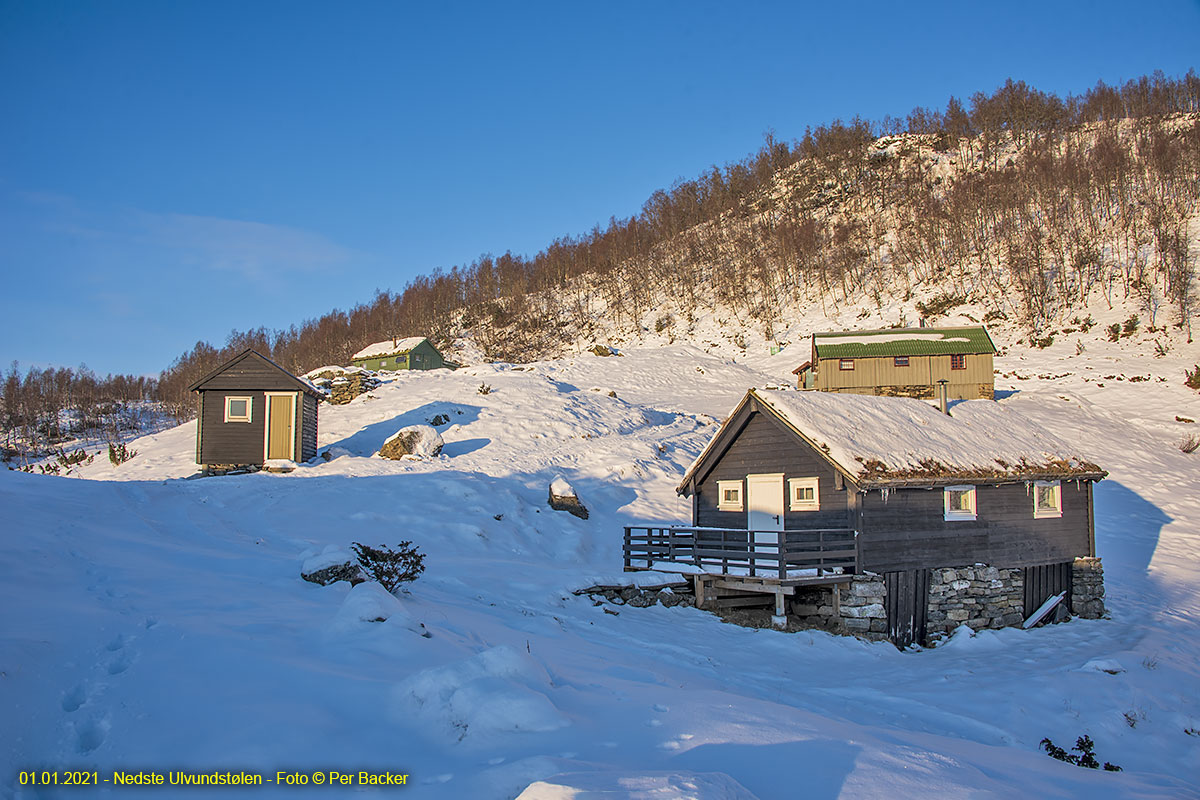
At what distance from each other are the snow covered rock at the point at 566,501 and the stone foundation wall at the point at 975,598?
41.9ft

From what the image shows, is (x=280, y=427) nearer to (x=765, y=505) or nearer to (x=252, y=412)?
(x=252, y=412)

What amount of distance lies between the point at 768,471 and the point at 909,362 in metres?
27.5

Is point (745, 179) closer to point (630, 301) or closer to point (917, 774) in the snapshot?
point (630, 301)

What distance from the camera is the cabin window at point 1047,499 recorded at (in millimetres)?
20808

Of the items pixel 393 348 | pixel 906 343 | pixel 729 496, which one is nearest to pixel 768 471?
pixel 729 496

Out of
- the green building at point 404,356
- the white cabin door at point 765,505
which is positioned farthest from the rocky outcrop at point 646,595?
the green building at point 404,356

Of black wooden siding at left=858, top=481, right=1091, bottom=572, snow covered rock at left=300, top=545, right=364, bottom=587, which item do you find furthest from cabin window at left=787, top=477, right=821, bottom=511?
snow covered rock at left=300, top=545, right=364, bottom=587

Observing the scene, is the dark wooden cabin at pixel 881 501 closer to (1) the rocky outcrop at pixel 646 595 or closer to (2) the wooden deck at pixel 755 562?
(2) the wooden deck at pixel 755 562

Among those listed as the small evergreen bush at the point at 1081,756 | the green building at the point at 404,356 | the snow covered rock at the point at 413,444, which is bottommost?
the small evergreen bush at the point at 1081,756

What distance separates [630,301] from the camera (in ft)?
286

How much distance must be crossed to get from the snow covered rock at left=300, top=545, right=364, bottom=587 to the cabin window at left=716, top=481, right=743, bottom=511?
39.2 ft

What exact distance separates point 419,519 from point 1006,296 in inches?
2232

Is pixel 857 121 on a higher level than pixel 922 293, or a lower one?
higher

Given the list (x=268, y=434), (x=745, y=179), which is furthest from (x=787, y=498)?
(x=745, y=179)
